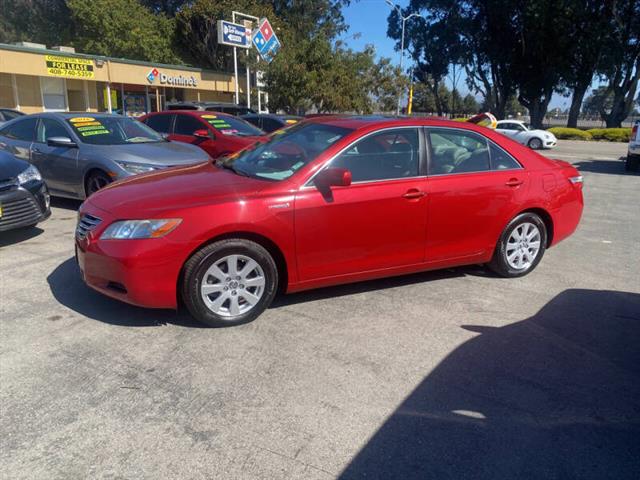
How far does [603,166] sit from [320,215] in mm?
16199

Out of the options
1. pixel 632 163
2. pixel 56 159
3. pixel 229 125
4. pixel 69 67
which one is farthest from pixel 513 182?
pixel 69 67

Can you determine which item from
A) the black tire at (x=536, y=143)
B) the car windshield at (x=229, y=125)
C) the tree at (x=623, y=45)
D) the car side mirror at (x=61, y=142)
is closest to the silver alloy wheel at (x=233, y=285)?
the car side mirror at (x=61, y=142)

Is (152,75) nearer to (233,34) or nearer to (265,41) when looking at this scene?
(233,34)

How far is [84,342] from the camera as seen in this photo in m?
3.67

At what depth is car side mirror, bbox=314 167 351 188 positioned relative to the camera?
157 inches

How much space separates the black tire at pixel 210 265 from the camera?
3.74 meters

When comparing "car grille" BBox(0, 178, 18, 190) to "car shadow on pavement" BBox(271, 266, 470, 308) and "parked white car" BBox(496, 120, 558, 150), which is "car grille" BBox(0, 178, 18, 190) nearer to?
"car shadow on pavement" BBox(271, 266, 470, 308)

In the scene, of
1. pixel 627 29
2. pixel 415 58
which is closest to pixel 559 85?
pixel 627 29

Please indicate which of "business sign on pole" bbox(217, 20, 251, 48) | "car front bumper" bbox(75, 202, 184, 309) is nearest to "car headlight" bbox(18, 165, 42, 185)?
"car front bumper" bbox(75, 202, 184, 309)

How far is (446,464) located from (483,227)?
2.74 metres

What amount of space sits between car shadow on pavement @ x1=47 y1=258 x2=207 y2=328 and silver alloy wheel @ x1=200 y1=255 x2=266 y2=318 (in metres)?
0.25

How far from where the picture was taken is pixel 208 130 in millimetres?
Result: 10234

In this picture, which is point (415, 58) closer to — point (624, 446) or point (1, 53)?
point (1, 53)

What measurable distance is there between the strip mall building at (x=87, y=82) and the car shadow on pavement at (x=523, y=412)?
28423 millimetres
